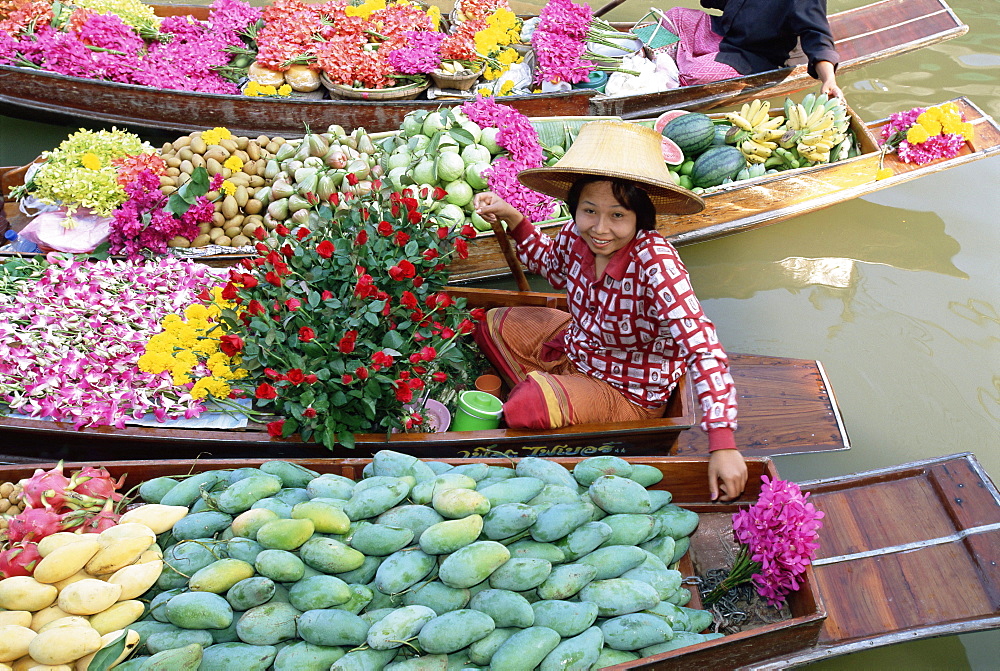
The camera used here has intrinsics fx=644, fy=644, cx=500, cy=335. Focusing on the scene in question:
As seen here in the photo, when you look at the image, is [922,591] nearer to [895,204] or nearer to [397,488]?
[397,488]

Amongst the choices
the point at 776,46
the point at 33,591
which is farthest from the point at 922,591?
the point at 776,46

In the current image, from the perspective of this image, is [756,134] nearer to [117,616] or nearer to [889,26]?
[889,26]

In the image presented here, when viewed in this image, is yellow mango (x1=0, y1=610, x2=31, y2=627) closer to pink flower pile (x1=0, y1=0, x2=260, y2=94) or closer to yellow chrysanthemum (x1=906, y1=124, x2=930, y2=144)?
pink flower pile (x1=0, y1=0, x2=260, y2=94)

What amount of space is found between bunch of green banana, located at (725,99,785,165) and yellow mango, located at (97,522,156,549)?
3.73 meters

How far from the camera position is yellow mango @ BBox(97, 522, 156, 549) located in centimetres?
148

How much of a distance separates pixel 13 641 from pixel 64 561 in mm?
173

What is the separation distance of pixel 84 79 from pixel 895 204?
549 cm

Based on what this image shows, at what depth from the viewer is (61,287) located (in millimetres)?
2562

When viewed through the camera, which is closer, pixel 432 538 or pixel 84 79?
pixel 432 538

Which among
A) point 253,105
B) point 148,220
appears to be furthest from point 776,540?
point 253,105

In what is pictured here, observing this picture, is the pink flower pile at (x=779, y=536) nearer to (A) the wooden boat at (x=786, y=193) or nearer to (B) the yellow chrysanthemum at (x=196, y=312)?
(B) the yellow chrysanthemum at (x=196, y=312)

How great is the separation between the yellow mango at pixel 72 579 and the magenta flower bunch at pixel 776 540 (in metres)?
1.64

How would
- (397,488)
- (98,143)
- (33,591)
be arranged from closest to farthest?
(33,591) → (397,488) → (98,143)

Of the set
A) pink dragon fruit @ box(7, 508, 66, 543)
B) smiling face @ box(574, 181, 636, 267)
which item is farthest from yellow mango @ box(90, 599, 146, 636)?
smiling face @ box(574, 181, 636, 267)
